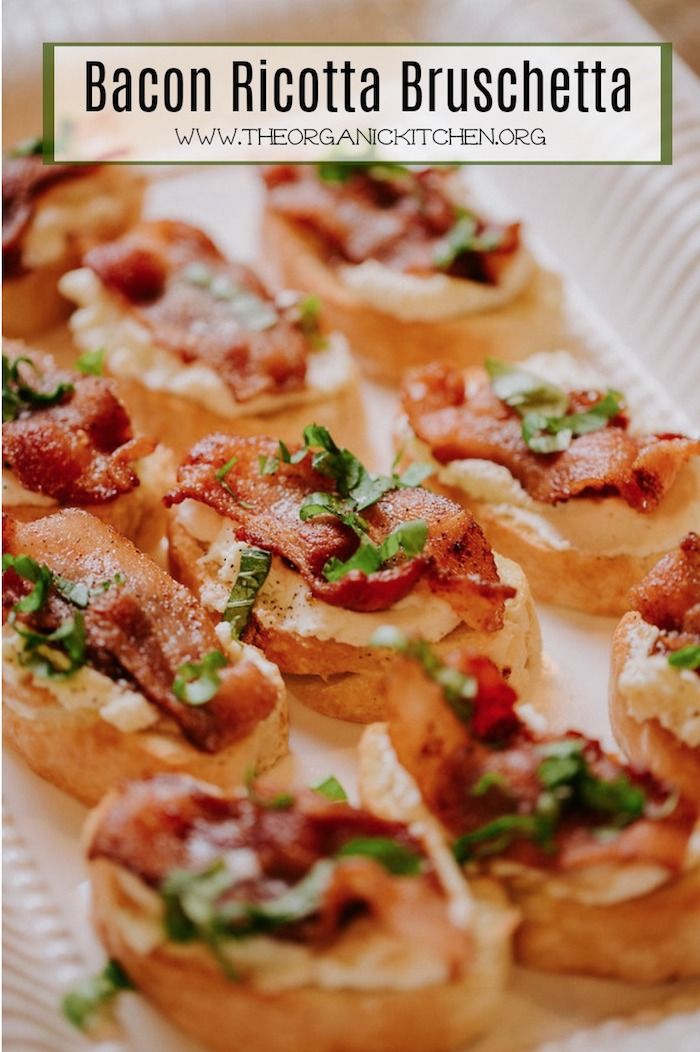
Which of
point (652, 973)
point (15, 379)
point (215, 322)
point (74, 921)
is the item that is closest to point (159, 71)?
point (215, 322)

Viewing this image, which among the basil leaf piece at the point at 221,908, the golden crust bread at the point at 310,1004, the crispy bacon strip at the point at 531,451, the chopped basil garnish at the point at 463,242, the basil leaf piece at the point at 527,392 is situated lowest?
the golden crust bread at the point at 310,1004

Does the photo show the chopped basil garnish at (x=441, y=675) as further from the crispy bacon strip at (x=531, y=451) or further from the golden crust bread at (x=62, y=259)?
the golden crust bread at (x=62, y=259)

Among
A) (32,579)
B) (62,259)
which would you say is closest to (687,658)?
(32,579)

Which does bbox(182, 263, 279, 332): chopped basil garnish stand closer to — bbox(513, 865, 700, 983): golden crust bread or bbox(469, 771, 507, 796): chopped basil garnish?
bbox(469, 771, 507, 796): chopped basil garnish

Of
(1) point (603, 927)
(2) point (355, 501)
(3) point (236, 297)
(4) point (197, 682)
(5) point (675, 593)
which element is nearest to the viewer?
(1) point (603, 927)

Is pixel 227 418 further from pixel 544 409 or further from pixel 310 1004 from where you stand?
pixel 310 1004

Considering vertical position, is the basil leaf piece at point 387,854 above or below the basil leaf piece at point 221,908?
above

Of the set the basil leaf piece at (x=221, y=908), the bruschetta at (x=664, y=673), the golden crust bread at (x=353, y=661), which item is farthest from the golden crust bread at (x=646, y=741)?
the basil leaf piece at (x=221, y=908)
